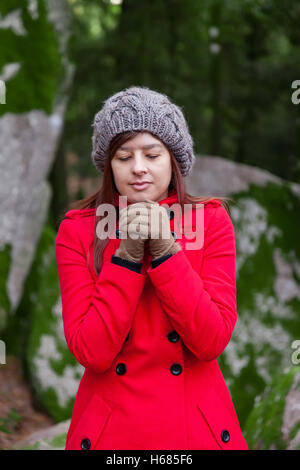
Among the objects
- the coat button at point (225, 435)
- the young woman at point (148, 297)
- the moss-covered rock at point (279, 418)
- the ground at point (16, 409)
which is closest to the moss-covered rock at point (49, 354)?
the ground at point (16, 409)

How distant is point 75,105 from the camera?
36.2ft

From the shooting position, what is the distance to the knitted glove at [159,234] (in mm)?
1957

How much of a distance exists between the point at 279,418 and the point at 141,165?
1.75 m

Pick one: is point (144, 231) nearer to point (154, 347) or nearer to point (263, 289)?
point (154, 347)

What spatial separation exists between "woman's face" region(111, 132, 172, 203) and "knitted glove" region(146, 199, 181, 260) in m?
0.17

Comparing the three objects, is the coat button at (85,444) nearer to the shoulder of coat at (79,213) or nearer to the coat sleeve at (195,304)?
the coat sleeve at (195,304)

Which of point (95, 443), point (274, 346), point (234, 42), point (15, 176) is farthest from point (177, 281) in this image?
point (234, 42)

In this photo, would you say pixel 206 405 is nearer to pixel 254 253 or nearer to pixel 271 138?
pixel 254 253

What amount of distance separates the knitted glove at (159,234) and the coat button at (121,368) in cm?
41

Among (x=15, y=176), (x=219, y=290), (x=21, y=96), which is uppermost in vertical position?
(x=21, y=96)

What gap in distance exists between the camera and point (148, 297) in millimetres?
2129

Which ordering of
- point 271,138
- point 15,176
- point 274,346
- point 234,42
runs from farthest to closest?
point 271,138
point 234,42
point 274,346
point 15,176

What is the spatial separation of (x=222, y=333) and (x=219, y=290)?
0.16 m

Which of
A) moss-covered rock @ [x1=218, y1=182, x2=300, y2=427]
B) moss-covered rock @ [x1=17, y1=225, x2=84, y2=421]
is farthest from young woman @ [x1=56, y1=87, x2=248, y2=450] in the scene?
moss-covered rock @ [x1=218, y1=182, x2=300, y2=427]
